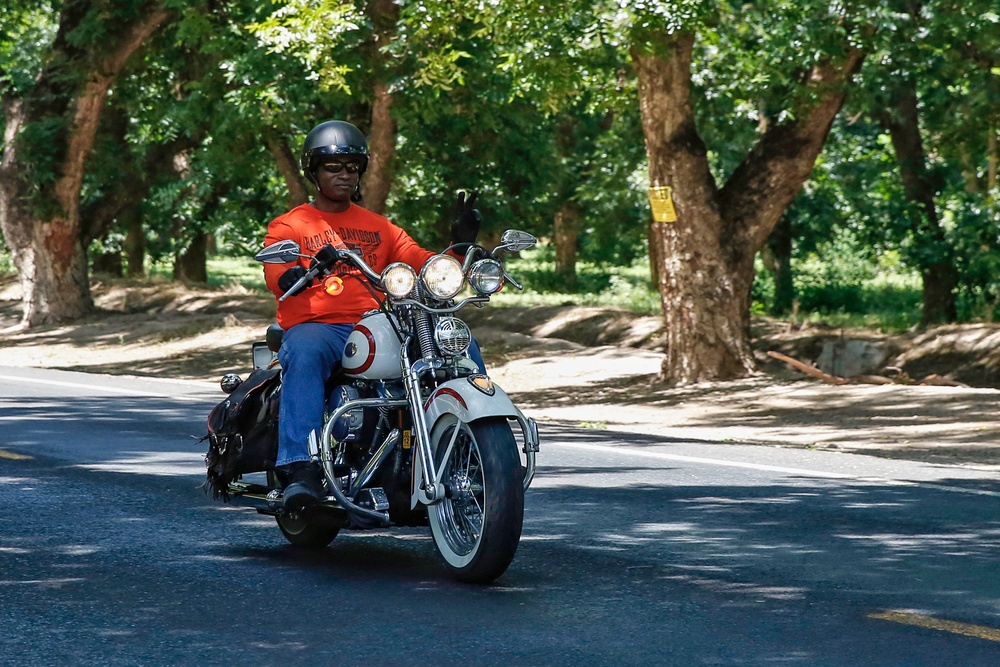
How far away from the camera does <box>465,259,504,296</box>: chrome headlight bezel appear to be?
6.31 metres

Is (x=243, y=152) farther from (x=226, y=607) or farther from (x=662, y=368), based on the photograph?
(x=226, y=607)

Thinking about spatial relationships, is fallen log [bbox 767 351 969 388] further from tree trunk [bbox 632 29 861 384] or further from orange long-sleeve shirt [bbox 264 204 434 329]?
orange long-sleeve shirt [bbox 264 204 434 329]

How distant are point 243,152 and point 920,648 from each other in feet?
70.1

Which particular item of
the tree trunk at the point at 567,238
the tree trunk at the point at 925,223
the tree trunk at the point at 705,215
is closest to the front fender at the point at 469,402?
the tree trunk at the point at 705,215

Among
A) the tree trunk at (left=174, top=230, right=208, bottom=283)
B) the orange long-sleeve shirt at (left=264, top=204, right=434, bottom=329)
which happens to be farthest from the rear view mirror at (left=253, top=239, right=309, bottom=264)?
the tree trunk at (left=174, top=230, right=208, bottom=283)

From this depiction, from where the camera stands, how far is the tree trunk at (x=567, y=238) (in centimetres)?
4022

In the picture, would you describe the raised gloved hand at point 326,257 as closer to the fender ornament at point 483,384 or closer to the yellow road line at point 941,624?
the fender ornament at point 483,384

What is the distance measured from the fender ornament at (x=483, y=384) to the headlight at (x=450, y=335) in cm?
17

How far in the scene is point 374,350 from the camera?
650 centimetres

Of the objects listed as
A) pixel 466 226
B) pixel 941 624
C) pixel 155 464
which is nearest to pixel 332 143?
pixel 466 226

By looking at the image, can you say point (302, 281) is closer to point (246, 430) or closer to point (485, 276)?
point (485, 276)

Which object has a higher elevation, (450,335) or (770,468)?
(450,335)

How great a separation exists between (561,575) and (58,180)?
2234 centimetres

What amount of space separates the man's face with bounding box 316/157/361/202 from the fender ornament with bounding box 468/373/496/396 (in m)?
1.18
